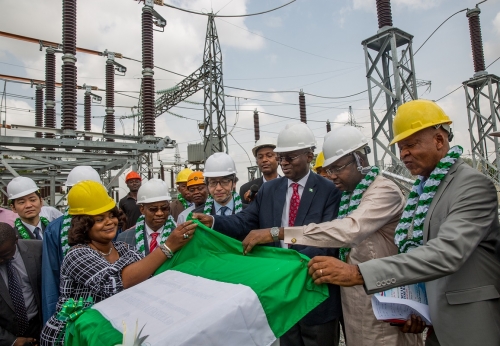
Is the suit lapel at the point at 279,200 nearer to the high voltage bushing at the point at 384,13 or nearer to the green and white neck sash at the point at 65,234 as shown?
the green and white neck sash at the point at 65,234

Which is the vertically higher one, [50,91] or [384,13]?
[50,91]

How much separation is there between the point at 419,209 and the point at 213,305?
136 centimetres

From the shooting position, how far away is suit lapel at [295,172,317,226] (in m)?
2.87

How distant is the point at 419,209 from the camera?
2.18 meters

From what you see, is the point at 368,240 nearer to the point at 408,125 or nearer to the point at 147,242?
the point at 408,125

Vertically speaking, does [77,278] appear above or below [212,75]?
below

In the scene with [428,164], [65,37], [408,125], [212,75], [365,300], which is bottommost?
[365,300]

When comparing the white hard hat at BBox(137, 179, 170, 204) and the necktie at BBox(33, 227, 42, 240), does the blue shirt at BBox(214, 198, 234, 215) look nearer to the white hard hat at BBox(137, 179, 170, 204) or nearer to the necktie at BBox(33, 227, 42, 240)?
the white hard hat at BBox(137, 179, 170, 204)

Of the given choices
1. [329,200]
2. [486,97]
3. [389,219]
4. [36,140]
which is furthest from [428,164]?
[486,97]

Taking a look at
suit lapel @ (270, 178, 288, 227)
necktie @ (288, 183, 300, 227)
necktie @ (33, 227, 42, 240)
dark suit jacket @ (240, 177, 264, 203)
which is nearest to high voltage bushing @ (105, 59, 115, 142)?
dark suit jacket @ (240, 177, 264, 203)

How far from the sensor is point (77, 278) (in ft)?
7.20

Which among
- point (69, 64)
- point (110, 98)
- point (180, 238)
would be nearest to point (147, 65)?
point (69, 64)

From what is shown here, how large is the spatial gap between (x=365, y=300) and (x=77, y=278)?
6.08 ft

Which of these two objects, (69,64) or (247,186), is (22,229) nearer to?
(247,186)
